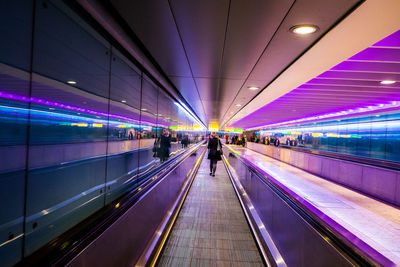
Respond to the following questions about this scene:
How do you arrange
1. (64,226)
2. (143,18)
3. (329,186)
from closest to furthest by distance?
(143,18)
(64,226)
(329,186)

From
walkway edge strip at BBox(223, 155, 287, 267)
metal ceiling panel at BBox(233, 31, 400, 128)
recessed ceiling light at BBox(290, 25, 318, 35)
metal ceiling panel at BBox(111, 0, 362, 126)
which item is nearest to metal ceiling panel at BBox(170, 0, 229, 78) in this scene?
metal ceiling panel at BBox(111, 0, 362, 126)

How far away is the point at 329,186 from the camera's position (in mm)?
7434

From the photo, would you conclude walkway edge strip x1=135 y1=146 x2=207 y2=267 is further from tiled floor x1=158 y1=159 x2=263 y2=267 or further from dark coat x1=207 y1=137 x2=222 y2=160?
dark coat x1=207 y1=137 x2=222 y2=160

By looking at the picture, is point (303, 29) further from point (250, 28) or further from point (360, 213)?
point (360, 213)

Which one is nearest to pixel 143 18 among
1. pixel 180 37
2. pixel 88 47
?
pixel 180 37

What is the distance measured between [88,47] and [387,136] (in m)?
13.5

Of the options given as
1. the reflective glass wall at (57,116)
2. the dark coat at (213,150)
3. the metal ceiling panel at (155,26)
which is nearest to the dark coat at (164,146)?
the reflective glass wall at (57,116)

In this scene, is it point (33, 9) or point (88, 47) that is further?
point (88, 47)

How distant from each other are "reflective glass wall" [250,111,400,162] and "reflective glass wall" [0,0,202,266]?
34.2ft

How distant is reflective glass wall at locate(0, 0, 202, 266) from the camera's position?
239cm

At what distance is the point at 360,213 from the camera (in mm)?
4871

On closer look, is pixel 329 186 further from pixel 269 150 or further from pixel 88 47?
pixel 269 150

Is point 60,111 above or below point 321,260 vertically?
above

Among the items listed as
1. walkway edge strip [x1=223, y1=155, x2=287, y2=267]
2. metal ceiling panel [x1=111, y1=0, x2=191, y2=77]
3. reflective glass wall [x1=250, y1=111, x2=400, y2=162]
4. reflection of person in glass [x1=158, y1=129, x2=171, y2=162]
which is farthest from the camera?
reflective glass wall [x1=250, y1=111, x2=400, y2=162]
